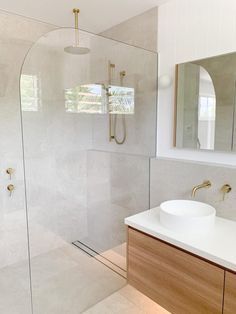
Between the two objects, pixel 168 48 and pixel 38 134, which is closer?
pixel 168 48

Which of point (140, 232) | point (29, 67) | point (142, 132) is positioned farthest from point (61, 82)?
point (140, 232)

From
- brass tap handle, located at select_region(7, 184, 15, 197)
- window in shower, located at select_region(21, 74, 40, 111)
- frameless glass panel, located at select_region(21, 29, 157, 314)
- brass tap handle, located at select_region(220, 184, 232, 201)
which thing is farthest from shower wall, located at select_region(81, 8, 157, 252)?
brass tap handle, located at select_region(7, 184, 15, 197)

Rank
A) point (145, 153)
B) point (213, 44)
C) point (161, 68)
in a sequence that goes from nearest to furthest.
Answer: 1. point (213, 44)
2. point (161, 68)
3. point (145, 153)

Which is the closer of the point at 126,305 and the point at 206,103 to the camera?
the point at 206,103

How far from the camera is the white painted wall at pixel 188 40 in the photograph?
1.72 metres

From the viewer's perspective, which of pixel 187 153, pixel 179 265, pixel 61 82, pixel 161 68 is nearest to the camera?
pixel 179 265

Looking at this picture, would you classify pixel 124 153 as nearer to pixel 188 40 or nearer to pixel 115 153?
pixel 115 153

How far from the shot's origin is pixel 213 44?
1.78 metres

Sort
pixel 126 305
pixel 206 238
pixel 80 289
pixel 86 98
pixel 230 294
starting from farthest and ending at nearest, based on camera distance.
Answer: pixel 86 98
pixel 80 289
pixel 126 305
pixel 206 238
pixel 230 294

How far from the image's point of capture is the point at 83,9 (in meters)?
2.11

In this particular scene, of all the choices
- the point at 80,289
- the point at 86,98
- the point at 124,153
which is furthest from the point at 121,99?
the point at 80,289

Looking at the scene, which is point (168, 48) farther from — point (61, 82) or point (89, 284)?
point (89, 284)

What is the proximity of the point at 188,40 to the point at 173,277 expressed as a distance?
1.73 m

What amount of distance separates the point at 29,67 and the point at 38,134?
629mm
